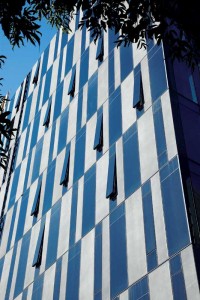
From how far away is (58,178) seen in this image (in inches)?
942

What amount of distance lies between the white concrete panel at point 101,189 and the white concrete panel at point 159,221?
318 centimetres

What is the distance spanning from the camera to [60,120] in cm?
2761

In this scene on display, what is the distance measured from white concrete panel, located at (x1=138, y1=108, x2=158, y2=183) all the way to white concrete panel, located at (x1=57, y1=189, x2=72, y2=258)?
5.66 meters

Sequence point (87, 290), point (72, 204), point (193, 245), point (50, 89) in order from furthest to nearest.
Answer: point (50, 89), point (72, 204), point (87, 290), point (193, 245)

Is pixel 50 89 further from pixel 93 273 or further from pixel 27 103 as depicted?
pixel 93 273

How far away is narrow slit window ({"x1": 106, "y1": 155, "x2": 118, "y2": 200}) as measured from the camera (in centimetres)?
1817

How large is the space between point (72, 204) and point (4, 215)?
1012 centimetres

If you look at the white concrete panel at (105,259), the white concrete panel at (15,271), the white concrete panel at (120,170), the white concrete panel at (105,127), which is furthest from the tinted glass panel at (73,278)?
the white concrete panel at (15,271)

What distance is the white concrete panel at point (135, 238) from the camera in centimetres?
1474

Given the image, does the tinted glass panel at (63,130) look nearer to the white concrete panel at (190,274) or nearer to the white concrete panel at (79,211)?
the white concrete panel at (79,211)

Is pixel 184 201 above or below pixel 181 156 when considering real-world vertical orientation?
below

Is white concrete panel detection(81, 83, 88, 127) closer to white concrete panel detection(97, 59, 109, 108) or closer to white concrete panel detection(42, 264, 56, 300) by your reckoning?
white concrete panel detection(97, 59, 109, 108)

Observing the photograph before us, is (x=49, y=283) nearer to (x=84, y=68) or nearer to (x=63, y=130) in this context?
(x=63, y=130)

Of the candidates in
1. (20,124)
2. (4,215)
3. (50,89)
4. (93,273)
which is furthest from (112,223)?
(20,124)
